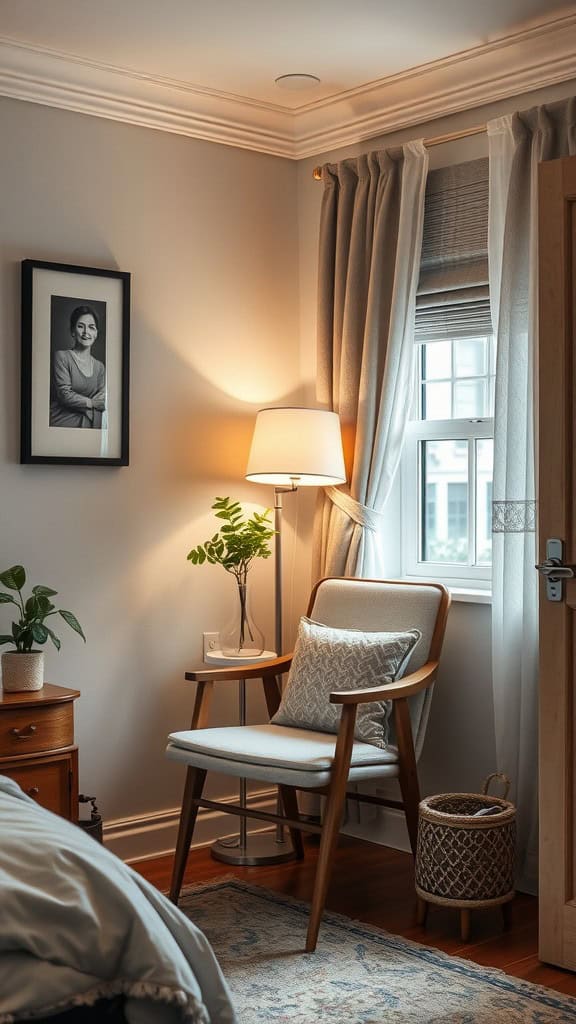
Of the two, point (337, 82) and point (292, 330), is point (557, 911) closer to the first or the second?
point (292, 330)

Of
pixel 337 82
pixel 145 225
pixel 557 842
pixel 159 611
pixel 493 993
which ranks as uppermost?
pixel 337 82

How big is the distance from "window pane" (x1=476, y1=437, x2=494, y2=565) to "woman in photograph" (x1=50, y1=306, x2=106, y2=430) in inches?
51.9

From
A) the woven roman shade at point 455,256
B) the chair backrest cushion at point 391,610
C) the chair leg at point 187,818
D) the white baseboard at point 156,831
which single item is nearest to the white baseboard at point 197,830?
the white baseboard at point 156,831

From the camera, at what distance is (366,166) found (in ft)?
13.4

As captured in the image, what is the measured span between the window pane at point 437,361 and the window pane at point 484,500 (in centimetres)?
30

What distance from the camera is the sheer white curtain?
3510mm

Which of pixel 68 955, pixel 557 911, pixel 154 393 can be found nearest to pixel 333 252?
pixel 154 393

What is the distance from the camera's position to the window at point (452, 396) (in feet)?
12.6

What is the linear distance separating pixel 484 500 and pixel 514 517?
42 cm

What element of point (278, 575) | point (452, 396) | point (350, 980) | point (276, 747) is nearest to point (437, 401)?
point (452, 396)

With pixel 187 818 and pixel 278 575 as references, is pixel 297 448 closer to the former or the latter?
pixel 278 575

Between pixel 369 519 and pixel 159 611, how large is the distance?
2.68ft

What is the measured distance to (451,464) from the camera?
13.4ft

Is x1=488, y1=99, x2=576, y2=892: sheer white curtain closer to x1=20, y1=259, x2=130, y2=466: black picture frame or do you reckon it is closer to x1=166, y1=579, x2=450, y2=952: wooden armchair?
x1=166, y1=579, x2=450, y2=952: wooden armchair
